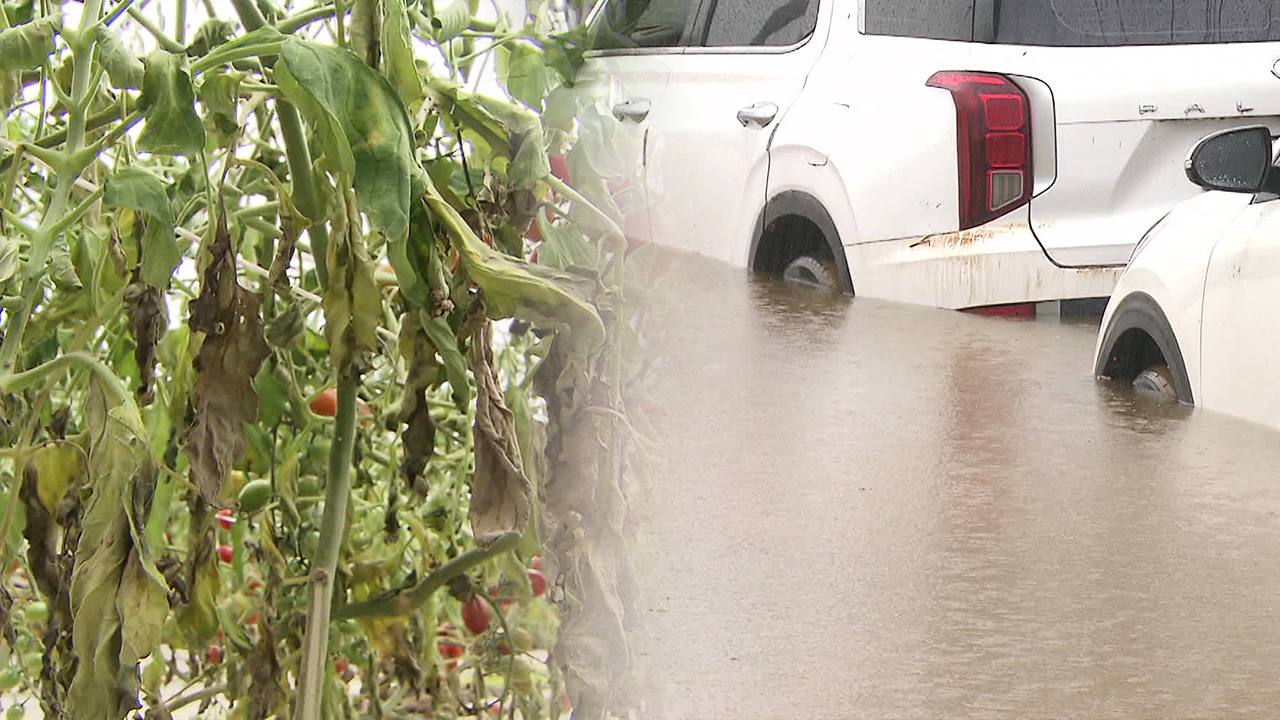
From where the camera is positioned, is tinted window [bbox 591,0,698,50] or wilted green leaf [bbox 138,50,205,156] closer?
wilted green leaf [bbox 138,50,205,156]

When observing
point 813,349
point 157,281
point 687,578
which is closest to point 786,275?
point 813,349

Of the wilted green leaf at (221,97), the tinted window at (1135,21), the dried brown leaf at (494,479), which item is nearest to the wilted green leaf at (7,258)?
the wilted green leaf at (221,97)

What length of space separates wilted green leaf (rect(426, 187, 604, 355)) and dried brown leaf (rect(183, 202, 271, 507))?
0.31 feet

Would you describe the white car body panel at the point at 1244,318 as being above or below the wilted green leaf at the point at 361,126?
below

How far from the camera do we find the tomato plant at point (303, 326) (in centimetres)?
45

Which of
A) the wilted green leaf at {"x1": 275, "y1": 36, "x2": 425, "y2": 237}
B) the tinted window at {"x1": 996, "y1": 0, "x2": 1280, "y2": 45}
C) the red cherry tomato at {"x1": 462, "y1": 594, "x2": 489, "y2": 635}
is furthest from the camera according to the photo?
the red cherry tomato at {"x1": 462, "y1": 594, "x2": 489, "y2": 635}

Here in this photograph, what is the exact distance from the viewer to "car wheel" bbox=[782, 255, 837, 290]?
65 centimetres

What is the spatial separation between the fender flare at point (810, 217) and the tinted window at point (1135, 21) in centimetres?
12

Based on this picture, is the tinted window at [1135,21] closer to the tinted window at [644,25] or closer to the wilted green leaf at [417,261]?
the tinted window at [644,25]

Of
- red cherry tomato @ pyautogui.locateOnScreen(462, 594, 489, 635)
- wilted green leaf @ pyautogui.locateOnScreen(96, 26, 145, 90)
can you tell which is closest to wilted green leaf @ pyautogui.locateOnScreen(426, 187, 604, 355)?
wilted green leaf @ pyautogui.locateOnScreen(96, 26, 145, 90)

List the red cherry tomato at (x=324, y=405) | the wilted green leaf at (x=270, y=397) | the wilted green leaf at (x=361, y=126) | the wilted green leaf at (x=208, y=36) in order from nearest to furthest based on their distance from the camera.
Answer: the wilted green leaf at (x=361, y=126) → the wilted green leaf at (x=208, y=36) → the wilted green leaf at (x=270, y=397) → the red cherry tomato at (x=324, y=405)

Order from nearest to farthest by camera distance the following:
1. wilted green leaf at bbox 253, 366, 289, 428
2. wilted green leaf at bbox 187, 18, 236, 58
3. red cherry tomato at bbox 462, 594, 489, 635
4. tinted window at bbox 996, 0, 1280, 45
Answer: wilted green leaf at bbox 187, 18, 236, 58, tinted window at bbox 996, 0, 1280, 45, wilted green leaf at bbox 253, 366, 289, 428, red cherry tomato at bbox 462, 594, 489, 635

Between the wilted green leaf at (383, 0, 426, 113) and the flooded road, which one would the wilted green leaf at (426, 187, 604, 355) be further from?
the flooded road

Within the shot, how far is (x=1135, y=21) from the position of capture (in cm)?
63
